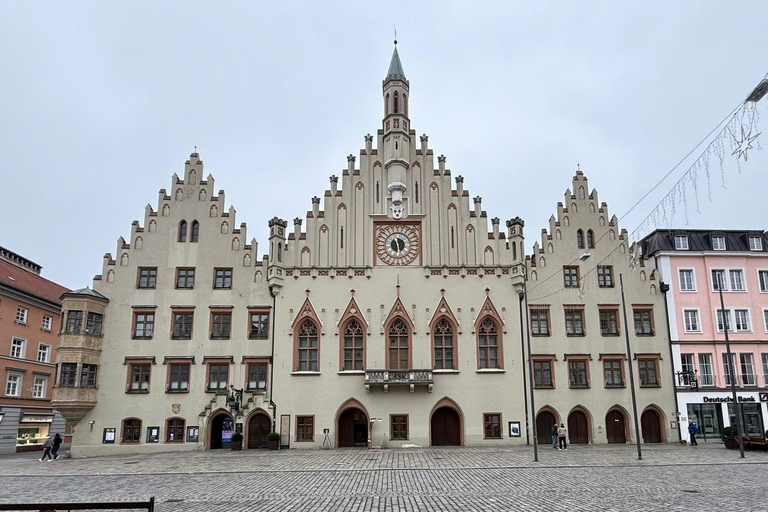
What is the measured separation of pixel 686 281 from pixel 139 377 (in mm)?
38152

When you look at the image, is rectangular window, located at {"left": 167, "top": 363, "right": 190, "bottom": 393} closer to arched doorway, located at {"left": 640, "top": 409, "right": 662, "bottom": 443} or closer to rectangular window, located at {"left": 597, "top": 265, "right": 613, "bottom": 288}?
rectangular window, located at {"left": 597, "top": 265, "right": 613, "bottom": 288}

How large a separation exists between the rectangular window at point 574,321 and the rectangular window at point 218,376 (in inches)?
911

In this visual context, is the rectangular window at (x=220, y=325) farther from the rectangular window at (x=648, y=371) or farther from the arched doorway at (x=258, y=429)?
the rectangular window at (x=648, y=371)

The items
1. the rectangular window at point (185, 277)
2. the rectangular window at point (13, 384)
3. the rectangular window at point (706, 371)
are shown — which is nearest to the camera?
the rectangular window at point (706, 371)

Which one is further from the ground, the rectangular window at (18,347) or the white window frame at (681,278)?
the white window frame at (681,278)

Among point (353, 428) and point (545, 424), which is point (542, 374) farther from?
point (353, 428)

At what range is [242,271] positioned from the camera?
139 ft

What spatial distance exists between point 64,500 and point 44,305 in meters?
35.5

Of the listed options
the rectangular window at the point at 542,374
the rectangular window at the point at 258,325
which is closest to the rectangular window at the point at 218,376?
the rectangular window at the point at 258,325

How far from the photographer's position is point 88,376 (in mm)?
39469

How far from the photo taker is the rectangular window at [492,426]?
40094 millimetres

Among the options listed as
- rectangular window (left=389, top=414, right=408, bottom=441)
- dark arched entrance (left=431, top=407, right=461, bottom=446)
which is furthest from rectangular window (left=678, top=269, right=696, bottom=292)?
rectangular window (left=389, top=414, right=408, bottom=441)

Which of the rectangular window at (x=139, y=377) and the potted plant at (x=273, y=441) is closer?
the potted plant at (x=273, y=441)

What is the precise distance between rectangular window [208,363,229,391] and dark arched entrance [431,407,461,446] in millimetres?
13975
